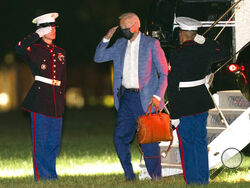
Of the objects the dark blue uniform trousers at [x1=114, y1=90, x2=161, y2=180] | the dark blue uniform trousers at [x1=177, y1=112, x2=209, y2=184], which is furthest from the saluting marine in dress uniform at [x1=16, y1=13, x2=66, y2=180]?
the dark blue uniform trousers at [x1=177, y1=112, x2=209, y2=184]

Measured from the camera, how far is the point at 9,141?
19.7m

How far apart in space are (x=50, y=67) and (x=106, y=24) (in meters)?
20.6

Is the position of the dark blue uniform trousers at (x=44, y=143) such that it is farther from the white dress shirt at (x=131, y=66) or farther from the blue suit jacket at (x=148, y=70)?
the white dress shirt at (x=131, y=66)

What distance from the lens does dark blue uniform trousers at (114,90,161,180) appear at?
996 cm

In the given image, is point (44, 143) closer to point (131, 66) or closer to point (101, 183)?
point (101, 183)

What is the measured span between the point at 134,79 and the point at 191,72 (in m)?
0.70

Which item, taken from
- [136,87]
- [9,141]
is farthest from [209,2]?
[9,141]

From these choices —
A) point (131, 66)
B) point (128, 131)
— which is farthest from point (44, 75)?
point (128, 131)

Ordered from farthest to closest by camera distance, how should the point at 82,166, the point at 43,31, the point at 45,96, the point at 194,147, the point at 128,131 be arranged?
the point at 82,166, the point at 45,96, the point at 43,31, the point at 128,131, the point at 194,147

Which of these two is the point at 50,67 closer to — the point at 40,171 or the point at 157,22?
the point at 40,171

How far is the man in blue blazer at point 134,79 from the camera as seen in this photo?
9.87 meters

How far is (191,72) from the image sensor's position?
9.64 metres

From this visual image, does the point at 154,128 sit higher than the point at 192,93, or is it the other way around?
the point at 192,93

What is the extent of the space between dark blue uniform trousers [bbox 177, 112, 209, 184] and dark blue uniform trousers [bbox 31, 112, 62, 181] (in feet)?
5.39
